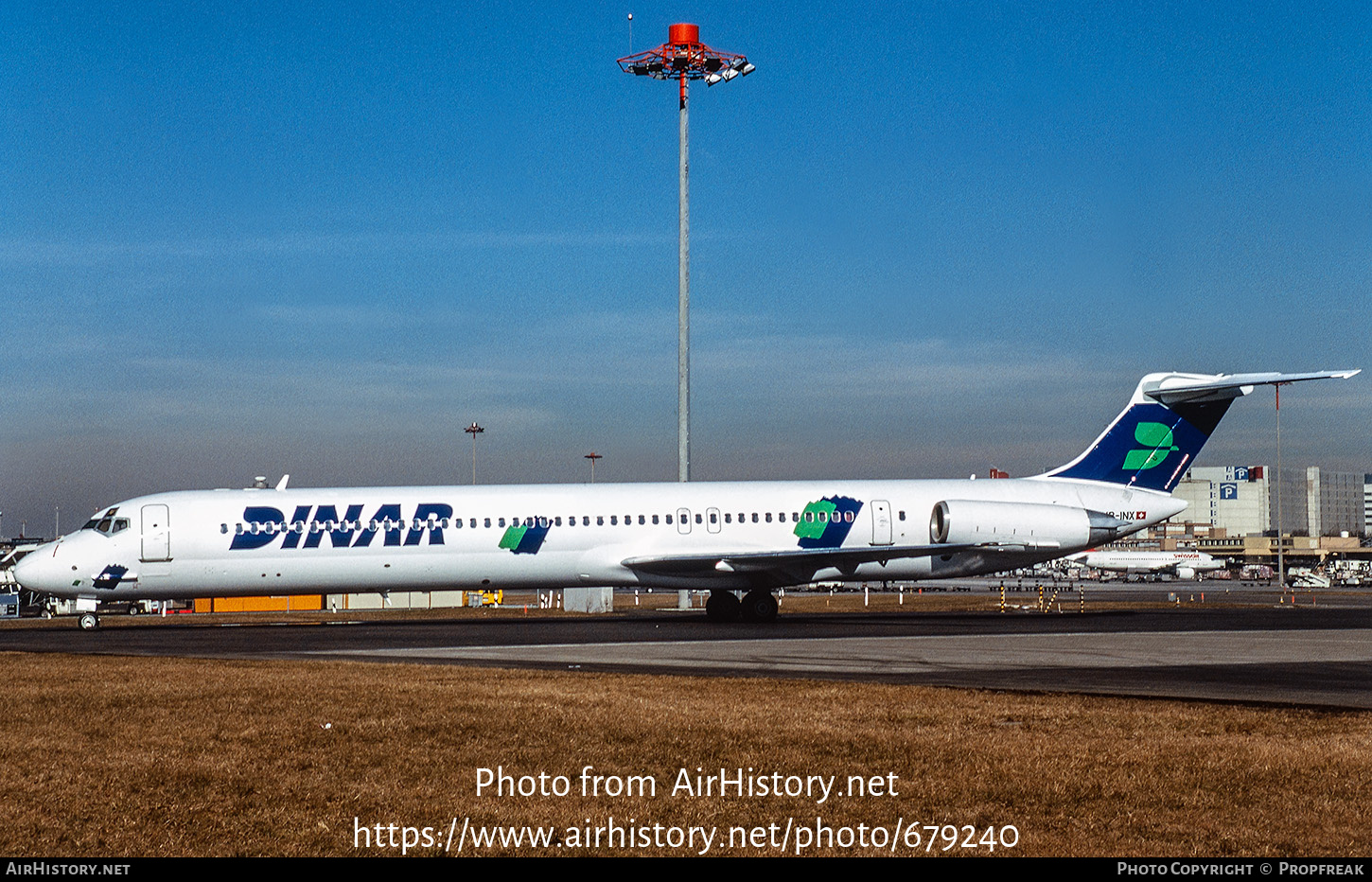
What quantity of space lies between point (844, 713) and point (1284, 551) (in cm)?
16887

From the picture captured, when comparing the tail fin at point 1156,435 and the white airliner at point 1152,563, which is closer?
the tail fin at point 1156,435

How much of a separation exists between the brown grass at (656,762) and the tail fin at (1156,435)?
2390cm

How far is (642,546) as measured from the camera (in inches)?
1307

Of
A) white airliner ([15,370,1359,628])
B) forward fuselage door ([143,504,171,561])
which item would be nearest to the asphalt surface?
white airliner ([15,370,1359,628])

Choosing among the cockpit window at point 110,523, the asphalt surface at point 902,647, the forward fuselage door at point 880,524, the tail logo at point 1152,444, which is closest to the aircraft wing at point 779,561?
the forward fuselage door at point 880,524

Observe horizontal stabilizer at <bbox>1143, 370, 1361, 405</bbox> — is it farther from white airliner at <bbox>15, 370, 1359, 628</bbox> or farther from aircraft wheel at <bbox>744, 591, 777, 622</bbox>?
aircraft wheel at <bbox>744, 591, 777, 622</bbox>

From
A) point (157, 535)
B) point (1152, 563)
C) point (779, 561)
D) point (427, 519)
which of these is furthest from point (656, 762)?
point (1152, 563)

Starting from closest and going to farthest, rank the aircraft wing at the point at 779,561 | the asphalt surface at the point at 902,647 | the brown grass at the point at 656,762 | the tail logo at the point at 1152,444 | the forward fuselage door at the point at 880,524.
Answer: the brown grass at the point at 656,762
the asphalt surface at the point at 902,647
the aircraft wing at the point at 779,561
the forward fuselage door at the point at 880,524
the tail logo at the point at 1152,444

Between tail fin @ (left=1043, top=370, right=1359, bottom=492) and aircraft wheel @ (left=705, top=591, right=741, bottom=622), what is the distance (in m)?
11.1

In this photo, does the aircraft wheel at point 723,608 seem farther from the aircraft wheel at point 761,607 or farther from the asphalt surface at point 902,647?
the asphalt surface at point 902,647

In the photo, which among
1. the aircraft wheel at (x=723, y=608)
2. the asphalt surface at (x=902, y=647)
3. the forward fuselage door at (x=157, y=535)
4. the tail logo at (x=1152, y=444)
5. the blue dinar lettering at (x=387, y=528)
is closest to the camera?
the asphalt surface at (x=902, y=647)

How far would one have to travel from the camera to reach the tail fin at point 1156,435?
3644 cm

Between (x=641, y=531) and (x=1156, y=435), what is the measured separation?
590 inches

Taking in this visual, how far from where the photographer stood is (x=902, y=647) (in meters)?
22.1
